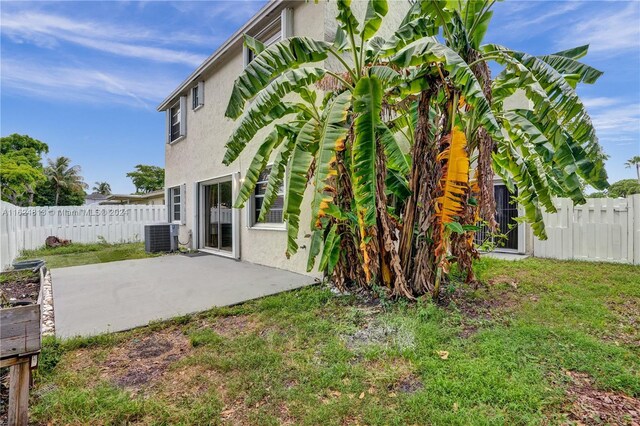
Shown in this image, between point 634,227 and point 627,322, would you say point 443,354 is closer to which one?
point 627,322

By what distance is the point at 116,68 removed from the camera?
1018 centimetres

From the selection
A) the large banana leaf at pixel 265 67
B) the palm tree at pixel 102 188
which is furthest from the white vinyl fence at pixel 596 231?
the palm tree at pixel 102 188

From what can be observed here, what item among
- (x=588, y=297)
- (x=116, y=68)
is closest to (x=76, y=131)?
(x=116, y=68)

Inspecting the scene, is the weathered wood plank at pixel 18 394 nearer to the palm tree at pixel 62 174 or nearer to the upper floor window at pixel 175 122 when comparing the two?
the upper floor window at pixel 175 122

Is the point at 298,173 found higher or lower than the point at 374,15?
lower

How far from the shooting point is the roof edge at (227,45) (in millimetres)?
7383

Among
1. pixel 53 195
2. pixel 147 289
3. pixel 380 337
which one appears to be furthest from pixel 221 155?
pixel 53 195

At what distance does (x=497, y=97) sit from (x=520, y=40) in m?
4.33

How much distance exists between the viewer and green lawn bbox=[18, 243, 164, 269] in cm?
947

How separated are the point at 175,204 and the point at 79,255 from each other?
12.9 ft

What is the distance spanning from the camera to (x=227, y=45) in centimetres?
895

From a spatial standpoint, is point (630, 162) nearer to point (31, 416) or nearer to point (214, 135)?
point (214, 135)

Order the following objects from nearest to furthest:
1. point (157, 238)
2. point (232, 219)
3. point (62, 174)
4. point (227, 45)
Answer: point (227, 45) < point (232, 219) < point (157, 238) < point (62, 174)

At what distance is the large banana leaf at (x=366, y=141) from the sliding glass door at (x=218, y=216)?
6709mm
